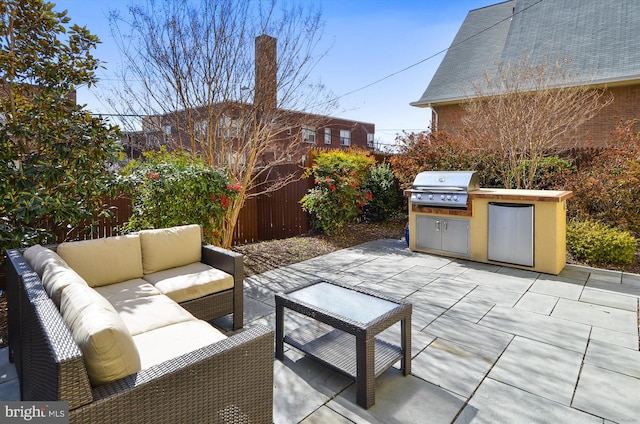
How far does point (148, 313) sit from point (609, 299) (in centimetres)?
441

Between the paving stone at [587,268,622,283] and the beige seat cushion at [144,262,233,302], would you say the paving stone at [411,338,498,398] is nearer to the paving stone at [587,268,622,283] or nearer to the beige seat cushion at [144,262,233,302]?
the beige seat cushion at [144,262,233,302]

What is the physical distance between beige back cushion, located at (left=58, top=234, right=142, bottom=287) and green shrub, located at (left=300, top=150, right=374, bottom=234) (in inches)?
168

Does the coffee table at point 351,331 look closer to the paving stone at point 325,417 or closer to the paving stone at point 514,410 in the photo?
the paving stone at point 325,417

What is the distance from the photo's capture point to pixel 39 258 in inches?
89.7

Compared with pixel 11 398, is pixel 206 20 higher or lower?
higher

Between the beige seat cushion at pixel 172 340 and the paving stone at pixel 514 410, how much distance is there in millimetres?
1490

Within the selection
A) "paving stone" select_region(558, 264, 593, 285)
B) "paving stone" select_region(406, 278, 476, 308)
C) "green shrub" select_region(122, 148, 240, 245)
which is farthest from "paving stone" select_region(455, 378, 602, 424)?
"green shrub" select_region(122, 148, 240, 245)

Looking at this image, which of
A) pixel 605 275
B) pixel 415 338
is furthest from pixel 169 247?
pixel 605 275

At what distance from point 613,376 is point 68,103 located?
5.23m

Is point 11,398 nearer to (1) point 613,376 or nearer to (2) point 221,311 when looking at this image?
(2) point 221,311

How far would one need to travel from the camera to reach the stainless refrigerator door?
4844mm

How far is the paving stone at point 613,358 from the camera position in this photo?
2500mm

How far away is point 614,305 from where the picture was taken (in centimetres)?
363

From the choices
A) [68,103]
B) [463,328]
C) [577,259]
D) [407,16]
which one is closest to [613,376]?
[463,328]
